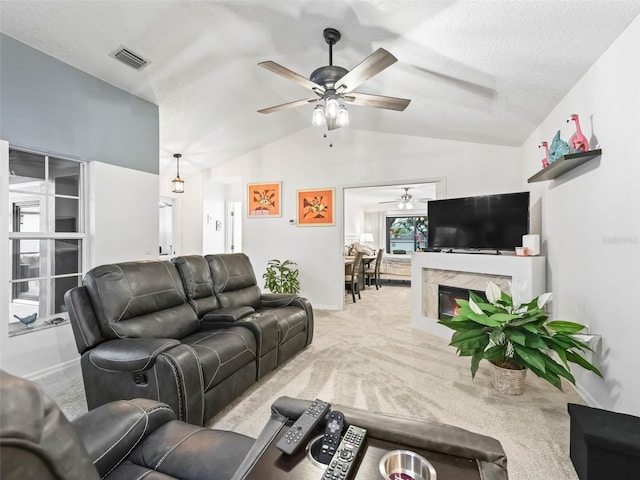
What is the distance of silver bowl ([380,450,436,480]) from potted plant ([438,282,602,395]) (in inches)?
64.0

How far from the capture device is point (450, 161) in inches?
184

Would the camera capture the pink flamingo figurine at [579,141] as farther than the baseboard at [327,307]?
No

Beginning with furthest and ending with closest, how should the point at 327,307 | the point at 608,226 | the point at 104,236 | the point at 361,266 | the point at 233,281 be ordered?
the point at 361,266 < the point at 327,307 < the point at 104,236 < the point at 233,281 < the point at 608,226

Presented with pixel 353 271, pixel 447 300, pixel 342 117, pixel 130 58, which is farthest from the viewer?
pixel 353 271

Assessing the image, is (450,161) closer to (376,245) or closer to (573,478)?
(573,478)

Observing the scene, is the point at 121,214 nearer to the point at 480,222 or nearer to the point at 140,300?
the point at 140,300

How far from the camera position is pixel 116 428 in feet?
3.69

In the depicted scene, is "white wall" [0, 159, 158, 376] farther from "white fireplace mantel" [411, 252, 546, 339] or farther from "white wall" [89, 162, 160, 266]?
"white fireplace mantel" [411, 252, 546, 339]

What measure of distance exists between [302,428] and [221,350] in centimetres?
128

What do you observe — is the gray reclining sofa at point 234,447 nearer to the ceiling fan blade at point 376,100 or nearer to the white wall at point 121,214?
the ceiling fan blade at point 376,100

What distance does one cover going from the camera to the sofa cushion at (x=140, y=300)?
211cm

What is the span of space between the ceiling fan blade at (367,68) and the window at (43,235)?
288cm

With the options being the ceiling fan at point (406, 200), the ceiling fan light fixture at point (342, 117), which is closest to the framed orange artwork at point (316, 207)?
the ceiling fan light fixture at point (342, 117)

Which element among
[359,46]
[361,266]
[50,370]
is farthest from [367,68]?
[361,266]
